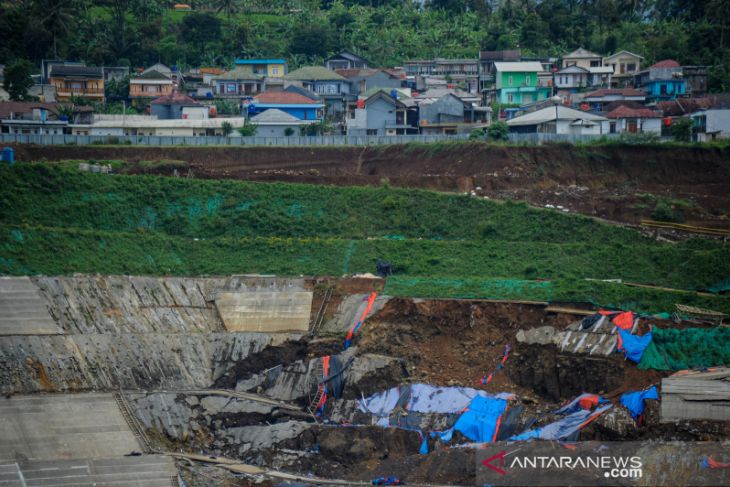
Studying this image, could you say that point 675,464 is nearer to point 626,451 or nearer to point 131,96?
point 626,451

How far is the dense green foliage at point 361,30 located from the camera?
86.6 m

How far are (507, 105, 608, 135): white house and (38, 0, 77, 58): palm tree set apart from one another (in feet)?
114

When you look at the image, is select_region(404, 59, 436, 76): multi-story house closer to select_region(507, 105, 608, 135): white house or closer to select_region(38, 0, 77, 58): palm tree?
select_region(507, 105, 608, 135): white house

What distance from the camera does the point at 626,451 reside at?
118ft

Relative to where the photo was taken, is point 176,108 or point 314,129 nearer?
point 314,129

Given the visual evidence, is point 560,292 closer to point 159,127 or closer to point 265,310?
point 265,310

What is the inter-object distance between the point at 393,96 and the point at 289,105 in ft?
22.4

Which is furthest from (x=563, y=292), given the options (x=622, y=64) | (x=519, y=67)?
(x=622, y=64)

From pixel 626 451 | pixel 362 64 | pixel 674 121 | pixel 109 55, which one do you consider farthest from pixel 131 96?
pixel 626 451

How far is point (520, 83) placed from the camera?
85.8 metres

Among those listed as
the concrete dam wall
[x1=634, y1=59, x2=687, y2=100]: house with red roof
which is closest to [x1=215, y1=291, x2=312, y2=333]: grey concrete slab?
the concrete dam wall

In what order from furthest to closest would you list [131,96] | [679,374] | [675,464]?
[131,96] → [679,374] → [675,464]

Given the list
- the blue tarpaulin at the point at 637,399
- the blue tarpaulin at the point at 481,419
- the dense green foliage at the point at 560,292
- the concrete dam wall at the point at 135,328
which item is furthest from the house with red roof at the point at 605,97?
the blue tarpaulin at the point at 637,399

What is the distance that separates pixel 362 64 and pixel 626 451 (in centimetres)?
5959
